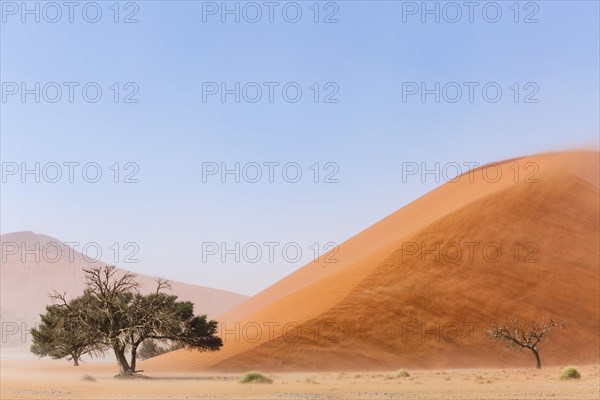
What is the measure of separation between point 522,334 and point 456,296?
924 cm

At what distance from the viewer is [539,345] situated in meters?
57.7

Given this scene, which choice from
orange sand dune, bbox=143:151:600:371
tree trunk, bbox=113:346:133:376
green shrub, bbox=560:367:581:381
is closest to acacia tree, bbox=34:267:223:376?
tree trunk, bbox=113:346:133:376

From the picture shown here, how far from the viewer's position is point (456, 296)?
61.3m

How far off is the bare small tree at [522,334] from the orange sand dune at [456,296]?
3.55 feet

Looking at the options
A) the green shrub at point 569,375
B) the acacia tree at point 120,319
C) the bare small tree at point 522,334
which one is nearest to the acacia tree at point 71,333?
the acacia tree at point 120,319

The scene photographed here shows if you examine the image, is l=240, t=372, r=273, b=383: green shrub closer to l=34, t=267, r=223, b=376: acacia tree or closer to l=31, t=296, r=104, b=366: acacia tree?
l=34, t=267, r=223, b=376: acacia tree

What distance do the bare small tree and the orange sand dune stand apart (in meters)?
1.08

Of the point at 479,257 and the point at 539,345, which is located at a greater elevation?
the point at 479,257

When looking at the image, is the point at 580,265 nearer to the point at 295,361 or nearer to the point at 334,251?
the point at 295,361

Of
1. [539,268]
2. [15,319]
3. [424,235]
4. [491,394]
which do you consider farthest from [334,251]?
[15,319]

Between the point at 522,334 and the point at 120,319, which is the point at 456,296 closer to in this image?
the point at 522,334

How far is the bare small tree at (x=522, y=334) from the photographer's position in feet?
170

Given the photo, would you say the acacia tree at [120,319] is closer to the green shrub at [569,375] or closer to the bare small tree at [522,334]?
the green shrub at [569,375]

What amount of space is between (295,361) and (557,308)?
992 inches
